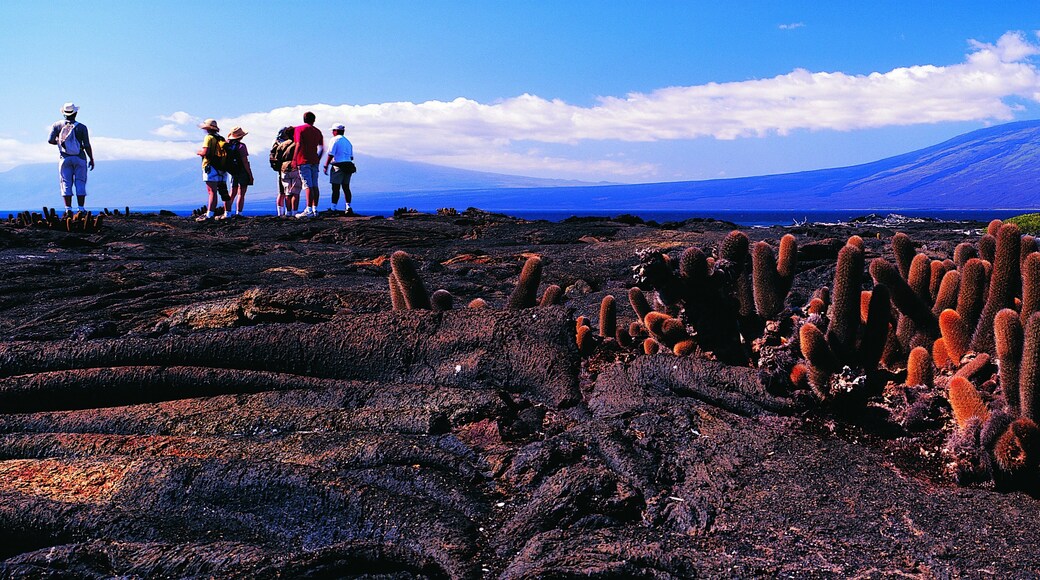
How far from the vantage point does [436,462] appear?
3.26 metres

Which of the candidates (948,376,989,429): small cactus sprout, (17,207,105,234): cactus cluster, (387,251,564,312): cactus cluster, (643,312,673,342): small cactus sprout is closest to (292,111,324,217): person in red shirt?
(17,207,105,234): cactus cluster

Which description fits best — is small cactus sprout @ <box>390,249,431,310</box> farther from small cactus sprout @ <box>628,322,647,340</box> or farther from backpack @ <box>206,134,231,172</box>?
backpack @ <box>206,134,231,172</box>

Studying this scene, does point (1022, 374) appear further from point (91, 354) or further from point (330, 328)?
Result: point (91, 354)

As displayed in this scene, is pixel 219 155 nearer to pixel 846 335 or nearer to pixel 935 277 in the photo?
pixel 935 277

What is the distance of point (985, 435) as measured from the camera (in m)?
3.01

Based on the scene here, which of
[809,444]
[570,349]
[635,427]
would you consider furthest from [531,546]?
[570,349]

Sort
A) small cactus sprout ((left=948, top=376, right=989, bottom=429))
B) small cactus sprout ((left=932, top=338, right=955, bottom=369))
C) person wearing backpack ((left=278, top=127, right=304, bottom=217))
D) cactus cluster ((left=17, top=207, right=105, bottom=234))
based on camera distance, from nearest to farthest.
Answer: small cactus sprout ((left=948, top=376, right=989, bottom=429)) < small cactus sprout ((left=932, top=338, right=955, bottom=369)) < cactus cluster ((left=17, top=207, right=105, bottom=234)) < person wearing backpack ((left=278, top=127, right=304, bottom=217))

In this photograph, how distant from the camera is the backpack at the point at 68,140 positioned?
56.1 ft

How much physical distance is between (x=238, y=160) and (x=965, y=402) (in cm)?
1707

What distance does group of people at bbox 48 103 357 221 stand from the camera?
17266 mm

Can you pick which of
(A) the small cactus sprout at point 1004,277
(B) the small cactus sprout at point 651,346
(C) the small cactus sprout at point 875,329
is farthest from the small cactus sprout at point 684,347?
(A) the small cactus sprout at point 1004,277

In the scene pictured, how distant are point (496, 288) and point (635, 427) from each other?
4.48 metres

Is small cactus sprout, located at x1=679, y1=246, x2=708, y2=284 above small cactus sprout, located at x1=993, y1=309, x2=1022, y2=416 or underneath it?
above

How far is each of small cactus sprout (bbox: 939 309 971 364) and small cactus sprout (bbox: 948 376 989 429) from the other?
61cm
